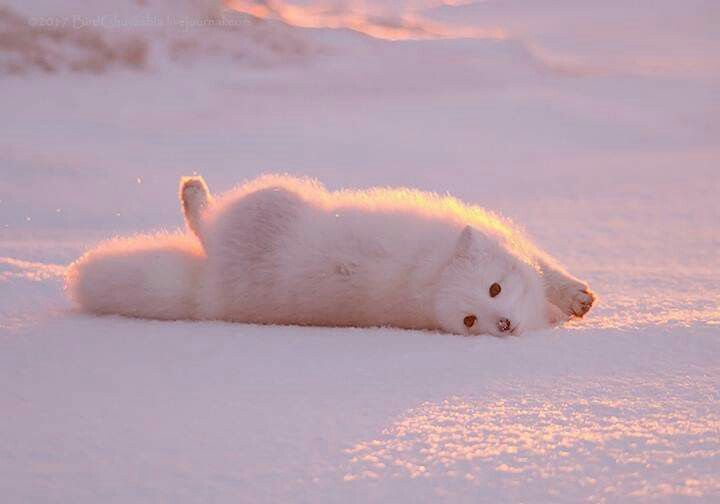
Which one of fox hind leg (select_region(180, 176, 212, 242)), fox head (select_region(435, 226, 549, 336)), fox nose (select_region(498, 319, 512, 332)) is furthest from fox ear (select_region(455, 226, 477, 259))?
fox hind leg (select_region(180, 176, 212, 242))

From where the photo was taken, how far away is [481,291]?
8.80 feet

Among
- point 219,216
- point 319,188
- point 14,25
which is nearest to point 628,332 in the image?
point 319,188

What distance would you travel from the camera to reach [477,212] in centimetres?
306

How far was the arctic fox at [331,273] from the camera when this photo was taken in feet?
8.88

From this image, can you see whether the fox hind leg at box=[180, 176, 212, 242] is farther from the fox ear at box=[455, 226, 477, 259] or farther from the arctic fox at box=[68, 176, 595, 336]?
the fox ear at box=[455, 226, 477, 259]

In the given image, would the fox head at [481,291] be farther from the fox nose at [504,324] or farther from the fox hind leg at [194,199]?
the fox hind leg at [194,199]

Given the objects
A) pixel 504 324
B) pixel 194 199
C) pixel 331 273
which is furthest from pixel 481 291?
pixel 194 199

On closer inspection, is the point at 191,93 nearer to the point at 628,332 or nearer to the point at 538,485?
the point at 628,332

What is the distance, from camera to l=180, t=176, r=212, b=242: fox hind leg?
10.1ft

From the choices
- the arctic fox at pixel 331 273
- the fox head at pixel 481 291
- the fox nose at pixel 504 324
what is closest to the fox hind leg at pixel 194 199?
→ the arctic fox at pixel 331 273

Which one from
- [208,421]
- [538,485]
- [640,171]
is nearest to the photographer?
[538,485]

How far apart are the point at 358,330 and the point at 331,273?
6.9 inches

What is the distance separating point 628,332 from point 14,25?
15.5 ft

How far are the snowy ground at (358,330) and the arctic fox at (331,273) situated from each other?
11cm
